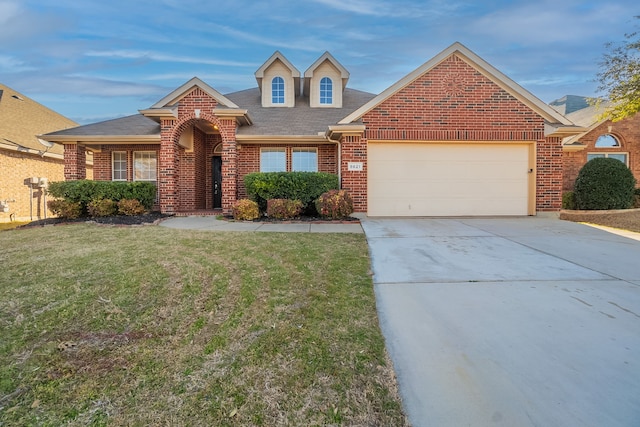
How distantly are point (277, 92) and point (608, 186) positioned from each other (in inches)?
548

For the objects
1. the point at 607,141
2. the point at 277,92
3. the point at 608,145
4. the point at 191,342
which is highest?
the point at 277,92

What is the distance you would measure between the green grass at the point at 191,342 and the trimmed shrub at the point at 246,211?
4.71 meters

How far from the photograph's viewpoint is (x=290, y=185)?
1027 cm

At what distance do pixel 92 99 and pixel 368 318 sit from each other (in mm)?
30473

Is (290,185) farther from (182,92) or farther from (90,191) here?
(90,191)

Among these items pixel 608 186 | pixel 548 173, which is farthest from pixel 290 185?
pixel 608 186

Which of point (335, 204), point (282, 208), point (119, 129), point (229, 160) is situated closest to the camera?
point (335, 204)

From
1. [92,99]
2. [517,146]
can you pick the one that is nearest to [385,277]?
[517,146]

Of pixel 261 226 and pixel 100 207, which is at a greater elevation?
pixel 100 207

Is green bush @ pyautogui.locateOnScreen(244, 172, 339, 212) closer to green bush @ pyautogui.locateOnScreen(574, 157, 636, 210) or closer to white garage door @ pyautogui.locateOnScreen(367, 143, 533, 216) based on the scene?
white garage door @ pyautogui.locateOnScreen(367, 143, 533, 216)

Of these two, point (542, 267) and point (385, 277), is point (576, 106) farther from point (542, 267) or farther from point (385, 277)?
point (385, 277)

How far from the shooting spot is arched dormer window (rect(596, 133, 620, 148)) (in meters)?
16.0

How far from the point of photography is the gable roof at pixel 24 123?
1439 cm

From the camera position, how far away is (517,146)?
10617 mm
